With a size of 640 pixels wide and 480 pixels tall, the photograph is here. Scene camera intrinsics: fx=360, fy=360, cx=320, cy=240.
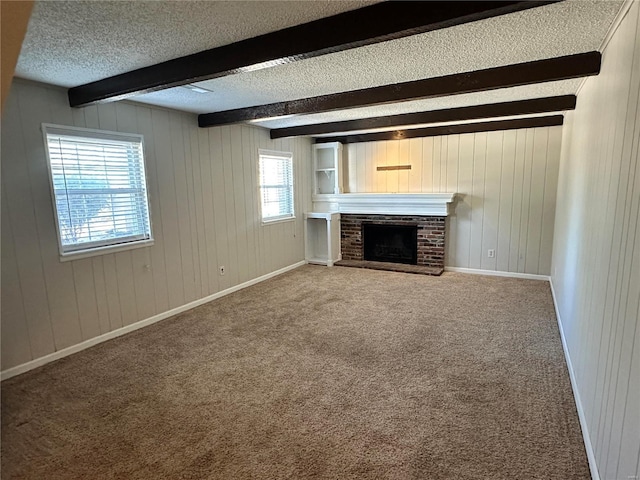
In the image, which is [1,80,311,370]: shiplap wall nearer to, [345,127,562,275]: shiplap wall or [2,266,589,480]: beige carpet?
[2,266,589,480]: beige carpet

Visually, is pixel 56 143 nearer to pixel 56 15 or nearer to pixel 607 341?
pixel 56 15

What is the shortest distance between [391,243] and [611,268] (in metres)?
4.69

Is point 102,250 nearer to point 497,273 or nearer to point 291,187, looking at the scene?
point 291,187

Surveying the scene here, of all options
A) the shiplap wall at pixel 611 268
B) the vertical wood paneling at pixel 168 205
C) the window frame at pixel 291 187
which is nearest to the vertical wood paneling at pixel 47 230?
the vertical wood paneling at pixel 168 205

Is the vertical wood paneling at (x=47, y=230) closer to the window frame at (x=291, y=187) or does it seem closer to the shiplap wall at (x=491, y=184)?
the window frame at (x=291, y=187)

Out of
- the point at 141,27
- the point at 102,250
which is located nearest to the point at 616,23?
the point at 141,27

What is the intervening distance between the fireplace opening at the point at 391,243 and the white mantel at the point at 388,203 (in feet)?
1.08

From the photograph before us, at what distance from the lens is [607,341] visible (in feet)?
5.81

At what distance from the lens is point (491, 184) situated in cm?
554

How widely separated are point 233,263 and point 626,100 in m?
4.42

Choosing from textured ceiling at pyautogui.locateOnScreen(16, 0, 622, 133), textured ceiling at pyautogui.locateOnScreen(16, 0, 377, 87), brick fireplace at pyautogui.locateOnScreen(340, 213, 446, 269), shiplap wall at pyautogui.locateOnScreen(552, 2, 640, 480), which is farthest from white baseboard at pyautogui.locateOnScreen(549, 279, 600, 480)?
brick fireplace at pyautogui.locateOnScreen(340, 213, 446, 269)

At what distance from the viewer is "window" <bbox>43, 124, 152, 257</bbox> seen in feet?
10.4

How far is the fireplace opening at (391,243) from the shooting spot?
20.5 ft

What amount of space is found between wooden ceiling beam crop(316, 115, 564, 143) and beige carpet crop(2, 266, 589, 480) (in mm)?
2661
